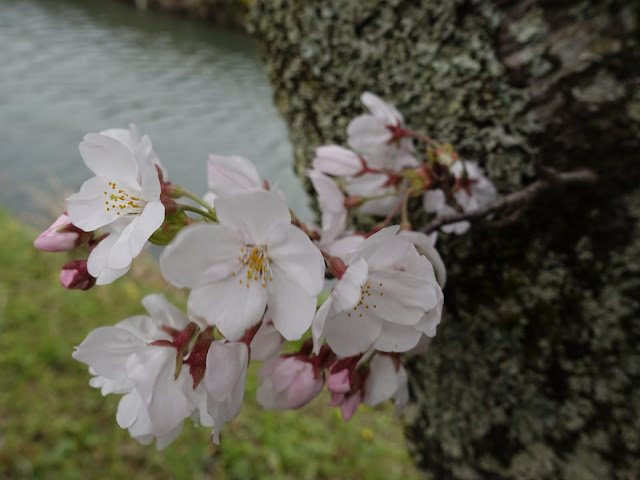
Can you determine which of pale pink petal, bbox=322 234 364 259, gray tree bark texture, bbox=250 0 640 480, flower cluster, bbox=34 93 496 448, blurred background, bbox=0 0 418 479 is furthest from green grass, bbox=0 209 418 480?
pale pink petal, bbox=322 234 364 259

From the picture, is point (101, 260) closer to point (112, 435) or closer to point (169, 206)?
point (169, 206)

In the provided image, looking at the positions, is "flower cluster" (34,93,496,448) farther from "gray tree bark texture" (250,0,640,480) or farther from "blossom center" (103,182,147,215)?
"gray tree bark texture" (250,0,640,480)

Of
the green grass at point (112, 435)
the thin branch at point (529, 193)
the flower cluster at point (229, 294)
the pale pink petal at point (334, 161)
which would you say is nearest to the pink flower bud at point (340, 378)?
the flower cluster at point (229, 294)

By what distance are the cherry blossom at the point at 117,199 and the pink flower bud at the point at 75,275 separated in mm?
53

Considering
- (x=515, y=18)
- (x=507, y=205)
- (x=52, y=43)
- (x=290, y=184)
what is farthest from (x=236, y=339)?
(x=52, y=43)

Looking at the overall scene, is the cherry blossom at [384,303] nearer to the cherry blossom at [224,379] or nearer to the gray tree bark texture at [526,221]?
the cherry blossom at [224,379]

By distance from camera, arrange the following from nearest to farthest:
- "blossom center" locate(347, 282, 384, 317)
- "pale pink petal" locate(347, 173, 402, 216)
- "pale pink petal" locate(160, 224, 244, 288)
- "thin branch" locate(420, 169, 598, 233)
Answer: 1. "pale pink petal" locate(160, 224, 244, 288)
2. "blossom center" locate(347, 282, 384, 317)
3. "thin branch" locate(420, 169, 598, 233)
4. "pale pink petal" locate(347, 173, 402, 216)

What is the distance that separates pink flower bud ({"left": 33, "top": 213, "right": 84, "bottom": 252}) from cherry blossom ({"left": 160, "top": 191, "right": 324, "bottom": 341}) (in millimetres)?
182

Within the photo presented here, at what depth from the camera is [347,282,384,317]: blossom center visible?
1.64ft

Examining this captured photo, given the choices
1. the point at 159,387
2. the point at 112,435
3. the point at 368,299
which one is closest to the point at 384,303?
the point at 368,299

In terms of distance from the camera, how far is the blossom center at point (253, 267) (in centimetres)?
44

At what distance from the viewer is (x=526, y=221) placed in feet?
2.69

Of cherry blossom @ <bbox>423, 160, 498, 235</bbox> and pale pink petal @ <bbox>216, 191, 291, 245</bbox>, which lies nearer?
pale pink petal @ <bbox>216, 191, 291, 245</bbox>

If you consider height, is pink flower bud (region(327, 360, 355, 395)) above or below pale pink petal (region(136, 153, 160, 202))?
below
